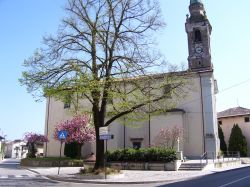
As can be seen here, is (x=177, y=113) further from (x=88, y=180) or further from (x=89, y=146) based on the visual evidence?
(x=88, y=180)

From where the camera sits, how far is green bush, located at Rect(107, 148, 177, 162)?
26.4m

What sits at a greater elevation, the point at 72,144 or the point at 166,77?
the point at 166,77

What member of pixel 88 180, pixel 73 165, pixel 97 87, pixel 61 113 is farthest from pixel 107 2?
pixel 61 113

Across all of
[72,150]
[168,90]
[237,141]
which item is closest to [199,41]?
[237,141]

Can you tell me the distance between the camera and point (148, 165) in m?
26.8

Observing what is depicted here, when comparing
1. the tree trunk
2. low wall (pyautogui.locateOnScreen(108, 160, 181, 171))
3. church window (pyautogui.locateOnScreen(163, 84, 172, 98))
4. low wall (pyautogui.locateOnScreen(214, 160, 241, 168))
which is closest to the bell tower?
low wall (pyautogui.locateOnScreen(214, 160, 241, 168))

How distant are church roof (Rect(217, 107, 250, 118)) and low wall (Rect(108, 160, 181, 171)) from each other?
32989 mm

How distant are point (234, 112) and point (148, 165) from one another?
Result: 3554 cm

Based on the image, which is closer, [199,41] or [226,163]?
[226,163]

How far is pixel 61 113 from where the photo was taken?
162ft

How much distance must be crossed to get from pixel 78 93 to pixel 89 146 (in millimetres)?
26689

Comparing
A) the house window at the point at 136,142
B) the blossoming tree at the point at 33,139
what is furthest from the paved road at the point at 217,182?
the blossoming tree at the point at 33,139

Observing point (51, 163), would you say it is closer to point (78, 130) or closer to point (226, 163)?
point (78, 130)

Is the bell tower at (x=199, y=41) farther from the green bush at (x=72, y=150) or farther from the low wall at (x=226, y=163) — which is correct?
the green bush at (x=72, y=150)
